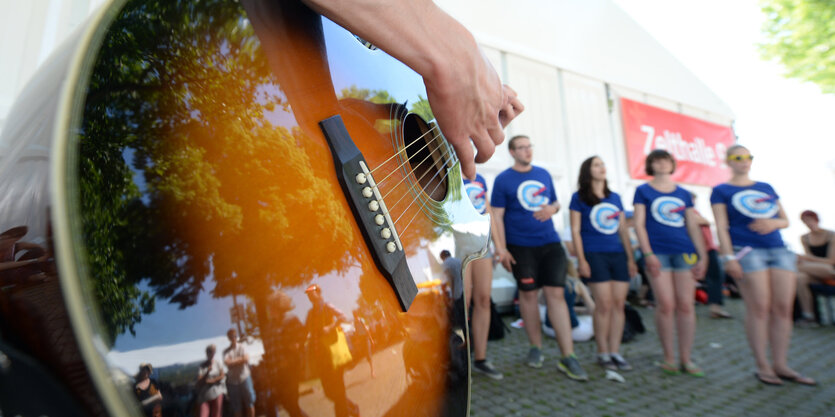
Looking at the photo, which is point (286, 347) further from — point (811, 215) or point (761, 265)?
point (811, 215)

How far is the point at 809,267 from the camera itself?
231 inches

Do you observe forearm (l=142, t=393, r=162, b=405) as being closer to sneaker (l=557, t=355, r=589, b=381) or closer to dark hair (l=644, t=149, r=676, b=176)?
sneaker (l=557, t=355, r=589, b=381)

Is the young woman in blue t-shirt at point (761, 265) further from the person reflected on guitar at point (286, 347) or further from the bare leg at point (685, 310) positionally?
the person reflected on guitar at point (286, 347)

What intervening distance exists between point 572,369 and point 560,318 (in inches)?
15.6

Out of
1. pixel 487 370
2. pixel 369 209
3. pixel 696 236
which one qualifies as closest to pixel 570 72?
pixel 696 236

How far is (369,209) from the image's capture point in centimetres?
74

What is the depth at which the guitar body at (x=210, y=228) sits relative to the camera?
389 mm

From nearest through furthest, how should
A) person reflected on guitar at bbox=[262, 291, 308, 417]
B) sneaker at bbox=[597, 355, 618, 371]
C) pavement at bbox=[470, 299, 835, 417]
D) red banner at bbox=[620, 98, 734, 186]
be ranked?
1. person reflected on guitar at bbox=[262, 291, 308, 417]
2. pavement at bbox=[470, 299, 835, 417]
3. sneaker at bbox=[597, 355, 618, 371]
4. red banner at bbox=[620, 98, 734, 186]

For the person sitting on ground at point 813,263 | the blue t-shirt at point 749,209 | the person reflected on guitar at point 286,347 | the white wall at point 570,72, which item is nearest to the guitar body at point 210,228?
the person reflected on guitar at point 286,347

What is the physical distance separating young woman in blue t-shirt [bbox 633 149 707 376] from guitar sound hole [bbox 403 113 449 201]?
3.00 m

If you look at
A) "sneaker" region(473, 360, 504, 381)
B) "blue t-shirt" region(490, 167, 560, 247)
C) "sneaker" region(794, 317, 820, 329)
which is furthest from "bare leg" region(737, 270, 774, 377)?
"sneaker" region(794, 317, 820, 329)

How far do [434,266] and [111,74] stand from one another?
0.65 metres

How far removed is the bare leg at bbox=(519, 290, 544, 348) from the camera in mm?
3572

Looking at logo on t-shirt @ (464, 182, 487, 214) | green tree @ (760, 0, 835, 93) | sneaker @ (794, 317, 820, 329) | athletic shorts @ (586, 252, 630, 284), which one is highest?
green tree @ (760, 0, 835, 93)
